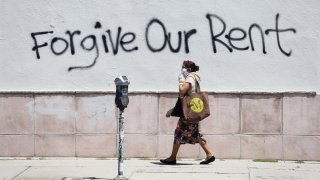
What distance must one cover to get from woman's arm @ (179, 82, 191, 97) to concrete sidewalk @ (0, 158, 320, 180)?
3.44ft

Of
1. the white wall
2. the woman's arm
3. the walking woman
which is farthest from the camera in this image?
the white wall

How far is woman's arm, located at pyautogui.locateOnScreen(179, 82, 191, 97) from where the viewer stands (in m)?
10.3

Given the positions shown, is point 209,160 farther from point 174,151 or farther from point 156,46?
point 156,46

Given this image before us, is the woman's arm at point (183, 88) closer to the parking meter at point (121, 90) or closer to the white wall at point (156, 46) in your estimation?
the white wall at point (156, 46)

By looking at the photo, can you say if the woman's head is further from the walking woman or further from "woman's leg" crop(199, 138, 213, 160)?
"woman's leg" crop(199, 138, 213, 160)

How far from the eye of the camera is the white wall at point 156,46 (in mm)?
10852

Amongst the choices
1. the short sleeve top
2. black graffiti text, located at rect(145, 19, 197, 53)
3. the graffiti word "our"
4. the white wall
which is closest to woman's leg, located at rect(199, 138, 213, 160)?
the short sleeve top

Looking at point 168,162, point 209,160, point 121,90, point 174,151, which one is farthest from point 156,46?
point 121,90

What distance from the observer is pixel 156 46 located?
11.0 metres

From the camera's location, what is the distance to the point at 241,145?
10906mm

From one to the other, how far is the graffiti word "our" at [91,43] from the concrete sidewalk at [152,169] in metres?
1.53

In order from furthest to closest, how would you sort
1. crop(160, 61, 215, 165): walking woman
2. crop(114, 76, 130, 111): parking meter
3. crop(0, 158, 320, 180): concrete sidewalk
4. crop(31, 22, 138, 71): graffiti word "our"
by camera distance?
crop(31, 22, 138, 71): graffiti word "our" < crop(160, 61, 215, 165): walking woman < crop(0, 158, 320, 180): concrete sidewalk < crop(114, 76, 130, 111): parking meter

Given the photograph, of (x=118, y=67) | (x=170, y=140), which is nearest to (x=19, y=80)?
(x=118, y=67)

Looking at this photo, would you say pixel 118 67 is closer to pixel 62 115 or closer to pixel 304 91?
pixel 62 115
